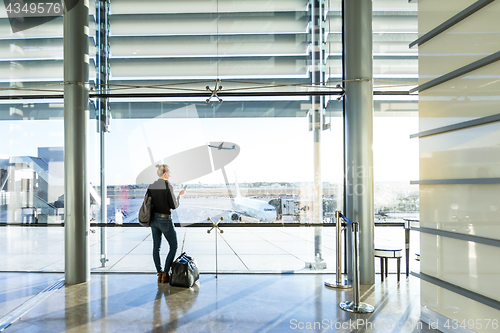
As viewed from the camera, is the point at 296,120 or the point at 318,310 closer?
the point at 318,310

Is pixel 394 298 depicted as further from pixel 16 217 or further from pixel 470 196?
pixel 16 217

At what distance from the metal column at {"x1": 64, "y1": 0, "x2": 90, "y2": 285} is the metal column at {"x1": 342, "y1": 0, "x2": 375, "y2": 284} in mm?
4183

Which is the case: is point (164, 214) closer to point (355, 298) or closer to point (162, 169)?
point (162, 169)

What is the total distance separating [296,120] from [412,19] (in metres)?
2.90

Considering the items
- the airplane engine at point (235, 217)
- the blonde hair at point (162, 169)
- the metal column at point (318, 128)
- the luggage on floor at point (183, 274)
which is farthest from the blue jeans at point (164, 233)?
the metal column at point (318, 128)

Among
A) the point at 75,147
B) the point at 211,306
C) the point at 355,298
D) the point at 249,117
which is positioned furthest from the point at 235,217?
the point at 75,147

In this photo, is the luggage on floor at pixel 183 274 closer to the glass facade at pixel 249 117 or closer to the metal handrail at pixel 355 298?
the glass facade at pixel 249 117

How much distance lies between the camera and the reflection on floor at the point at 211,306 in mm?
3668

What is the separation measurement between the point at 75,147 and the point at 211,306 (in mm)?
3191

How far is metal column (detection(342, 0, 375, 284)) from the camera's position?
17.6ft

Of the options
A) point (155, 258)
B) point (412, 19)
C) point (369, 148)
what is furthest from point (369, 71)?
point (155, 258)

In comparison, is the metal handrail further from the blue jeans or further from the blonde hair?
the blonde hair

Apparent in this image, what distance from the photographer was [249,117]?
6.01 metres

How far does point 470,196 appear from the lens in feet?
10.5
